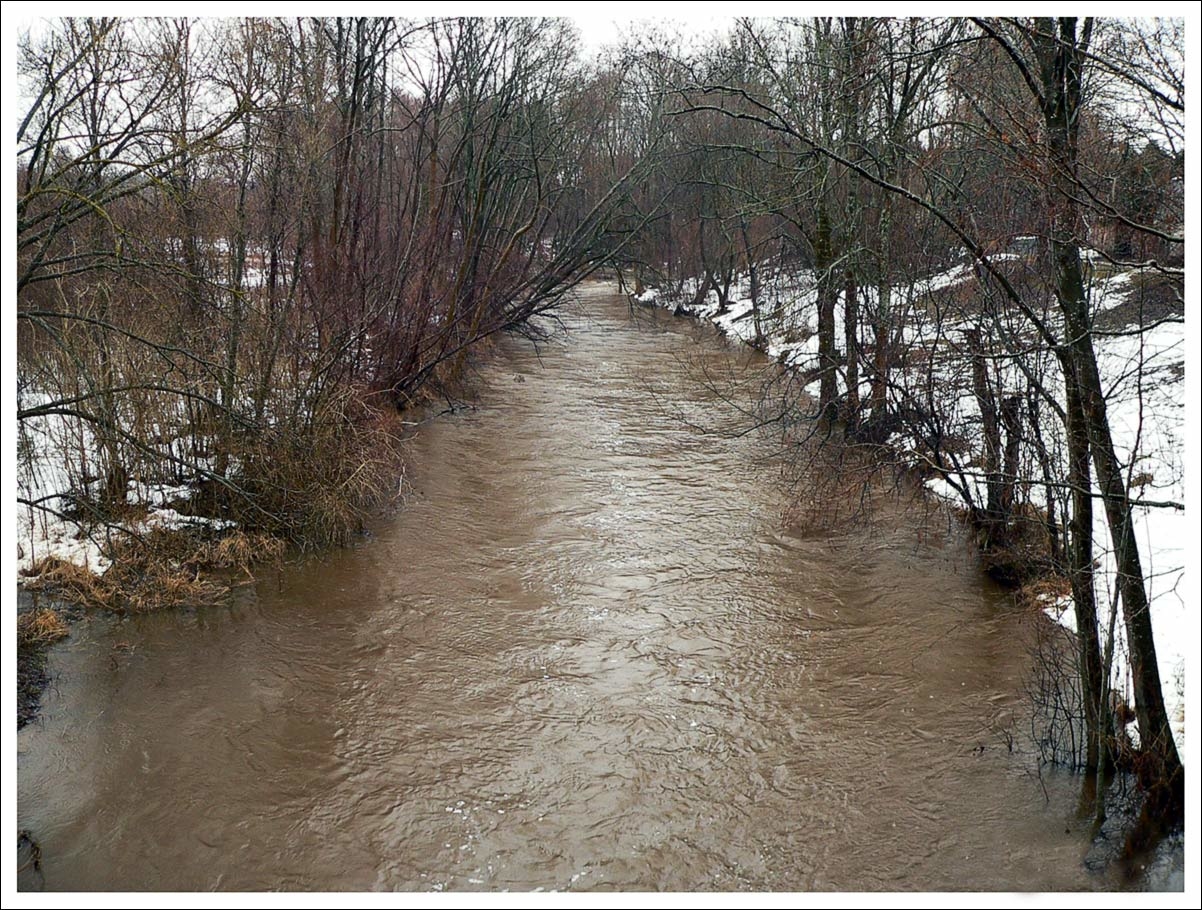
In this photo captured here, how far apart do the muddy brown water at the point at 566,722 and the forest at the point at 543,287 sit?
72 cm

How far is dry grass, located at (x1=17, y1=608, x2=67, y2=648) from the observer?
963 centimetres

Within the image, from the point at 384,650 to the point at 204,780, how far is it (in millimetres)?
2346

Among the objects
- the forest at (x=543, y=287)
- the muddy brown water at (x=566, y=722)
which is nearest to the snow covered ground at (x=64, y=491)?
the forest at (x=543, y=287)

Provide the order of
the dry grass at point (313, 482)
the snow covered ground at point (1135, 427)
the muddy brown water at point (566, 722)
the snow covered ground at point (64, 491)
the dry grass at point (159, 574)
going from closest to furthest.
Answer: the muddy brown water at point (566, 722) → the snow covered ground at point (1135, 427) → the dry grass at point (159, 574) → the snow covered ground at point (64, 491) → the dry grass at point (313, 482)

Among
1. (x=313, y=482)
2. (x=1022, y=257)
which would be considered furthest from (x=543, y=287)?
(x=1022, y=257)

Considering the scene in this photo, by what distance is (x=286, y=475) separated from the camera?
39.8 feet

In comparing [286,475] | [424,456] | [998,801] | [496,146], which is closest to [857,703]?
[998,801]

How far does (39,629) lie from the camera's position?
9.79 m

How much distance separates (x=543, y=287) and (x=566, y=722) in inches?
570

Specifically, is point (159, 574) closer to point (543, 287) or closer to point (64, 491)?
point (64, 491)

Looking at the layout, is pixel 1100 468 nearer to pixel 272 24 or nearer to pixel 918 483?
pixel 918 483

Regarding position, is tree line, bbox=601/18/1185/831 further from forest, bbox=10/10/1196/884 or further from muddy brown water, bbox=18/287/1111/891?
muddy brown water, bbox=18/287/1111/891

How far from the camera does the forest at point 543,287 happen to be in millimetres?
6395

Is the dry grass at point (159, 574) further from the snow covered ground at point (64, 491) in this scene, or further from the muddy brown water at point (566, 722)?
the muddy brown water at point (566, 722)
